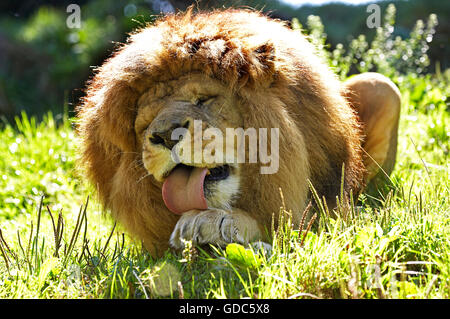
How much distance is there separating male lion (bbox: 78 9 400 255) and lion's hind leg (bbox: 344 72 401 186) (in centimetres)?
65

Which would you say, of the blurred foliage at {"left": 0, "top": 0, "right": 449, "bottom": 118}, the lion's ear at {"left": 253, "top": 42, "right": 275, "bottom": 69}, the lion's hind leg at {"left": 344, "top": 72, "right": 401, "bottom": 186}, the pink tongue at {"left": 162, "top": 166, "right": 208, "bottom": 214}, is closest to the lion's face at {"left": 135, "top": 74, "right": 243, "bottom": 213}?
the pink tongue at {"left": 162, "top": 166, "right": 208, "bottom": 214}

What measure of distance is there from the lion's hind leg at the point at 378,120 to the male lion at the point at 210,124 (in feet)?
2.14

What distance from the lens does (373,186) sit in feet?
14.6

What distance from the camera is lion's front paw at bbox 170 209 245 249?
3201mm

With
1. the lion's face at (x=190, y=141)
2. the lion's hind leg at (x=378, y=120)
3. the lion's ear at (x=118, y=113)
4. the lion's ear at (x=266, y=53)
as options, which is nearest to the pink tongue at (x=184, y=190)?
the lion's face at (x=190, y=141)

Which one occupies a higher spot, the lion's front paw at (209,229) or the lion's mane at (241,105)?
the lion's mane at (241,105)

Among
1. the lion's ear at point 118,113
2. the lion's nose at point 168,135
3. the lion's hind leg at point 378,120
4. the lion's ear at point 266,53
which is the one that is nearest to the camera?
the lion's nose at point 168,135

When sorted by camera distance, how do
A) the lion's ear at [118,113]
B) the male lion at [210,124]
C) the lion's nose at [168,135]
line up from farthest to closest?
the lion's ear at [118,113], the male lion at [210,124], the lion's nose at [168,135]

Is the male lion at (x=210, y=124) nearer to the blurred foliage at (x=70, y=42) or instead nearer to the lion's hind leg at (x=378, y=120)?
the lion's hind leg at (x=378, y=120)

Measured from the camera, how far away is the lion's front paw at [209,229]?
3.20m

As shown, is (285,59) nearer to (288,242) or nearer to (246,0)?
Answer: (288,242)

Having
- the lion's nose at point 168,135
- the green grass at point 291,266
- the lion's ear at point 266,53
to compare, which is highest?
the lion's ear at point 266,53

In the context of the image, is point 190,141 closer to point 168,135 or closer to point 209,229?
point 168,135

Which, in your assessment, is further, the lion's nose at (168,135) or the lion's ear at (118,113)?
the lion's ear at (118,113)
